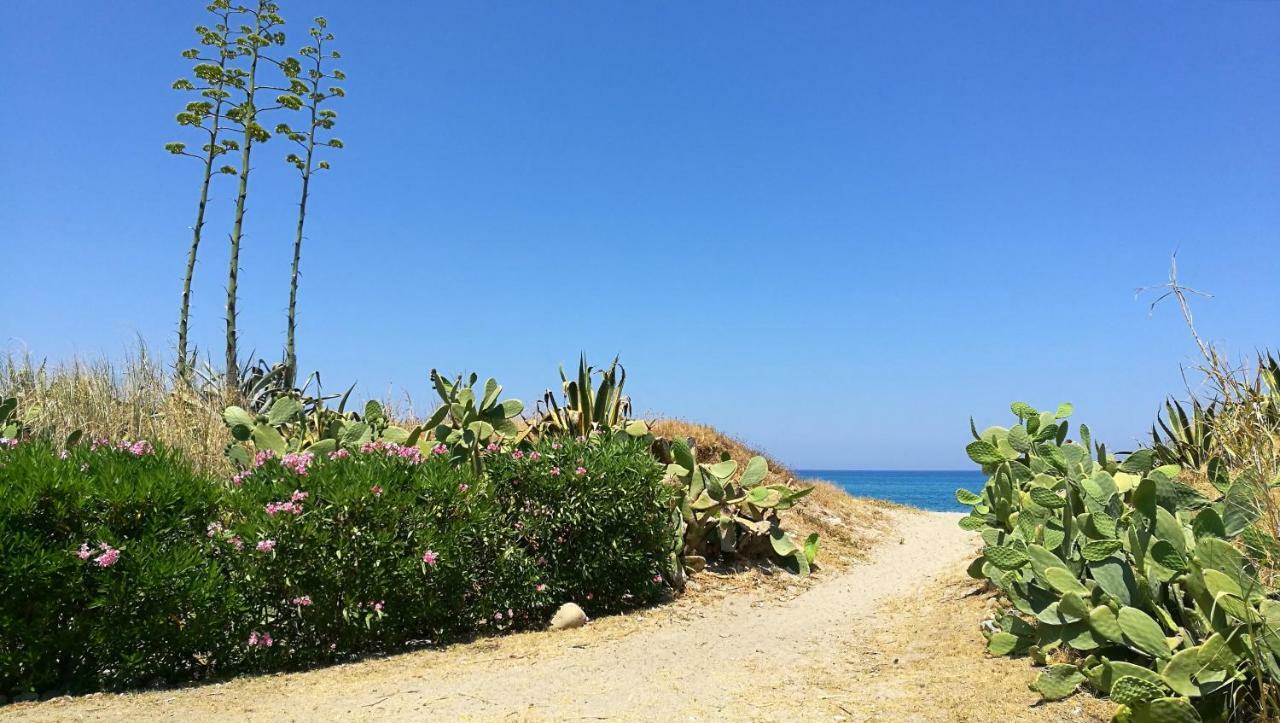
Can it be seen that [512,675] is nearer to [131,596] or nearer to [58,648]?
[131,596]

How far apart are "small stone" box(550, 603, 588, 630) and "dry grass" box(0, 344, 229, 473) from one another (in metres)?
4.84

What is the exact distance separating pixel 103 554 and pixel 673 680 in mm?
3518

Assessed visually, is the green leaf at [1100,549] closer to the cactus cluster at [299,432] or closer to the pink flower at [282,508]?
the pink flower at [282,508]

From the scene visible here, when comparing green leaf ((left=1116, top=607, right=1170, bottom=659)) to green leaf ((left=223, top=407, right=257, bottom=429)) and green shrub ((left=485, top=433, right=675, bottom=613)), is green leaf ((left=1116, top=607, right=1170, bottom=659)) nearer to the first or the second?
green shrub ((left=485, top=433, right=675, bottom=613))

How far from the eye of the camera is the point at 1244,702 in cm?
401

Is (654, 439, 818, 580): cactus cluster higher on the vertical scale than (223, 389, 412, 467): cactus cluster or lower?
lower

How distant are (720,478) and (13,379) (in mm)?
12036

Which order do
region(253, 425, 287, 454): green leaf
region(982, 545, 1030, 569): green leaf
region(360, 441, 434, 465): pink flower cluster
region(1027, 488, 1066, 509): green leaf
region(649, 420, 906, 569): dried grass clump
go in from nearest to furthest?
region(1027, 488, 1066, 509): green leaf
region(982, 545, 1030, 569): green leaf
region(360, 441, 434, 465): pink flower cluster
region(253, 425, 287, 454): green leaf
region(649, 420, 906, 569): dried grass clump

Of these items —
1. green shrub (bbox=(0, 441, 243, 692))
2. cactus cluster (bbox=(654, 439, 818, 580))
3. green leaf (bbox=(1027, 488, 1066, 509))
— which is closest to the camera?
green shrub (bbox=(0, 441, 243, 692))

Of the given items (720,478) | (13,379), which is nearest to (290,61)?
(13,379)

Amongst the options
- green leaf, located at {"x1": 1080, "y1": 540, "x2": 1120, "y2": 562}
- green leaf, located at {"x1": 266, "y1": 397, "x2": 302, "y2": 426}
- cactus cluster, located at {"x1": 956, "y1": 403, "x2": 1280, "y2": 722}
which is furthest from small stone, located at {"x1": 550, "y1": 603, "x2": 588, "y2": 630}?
green leaf, located at {"x1": 1080, "y1": 540, "x2": 1120, "y2": 562}

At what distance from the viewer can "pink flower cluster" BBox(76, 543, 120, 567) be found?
4914 millimetres

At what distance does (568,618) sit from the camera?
6.81 meters

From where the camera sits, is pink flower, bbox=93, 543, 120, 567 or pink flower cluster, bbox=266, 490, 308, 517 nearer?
pink flower, bbox=93, 543, 120, 567
